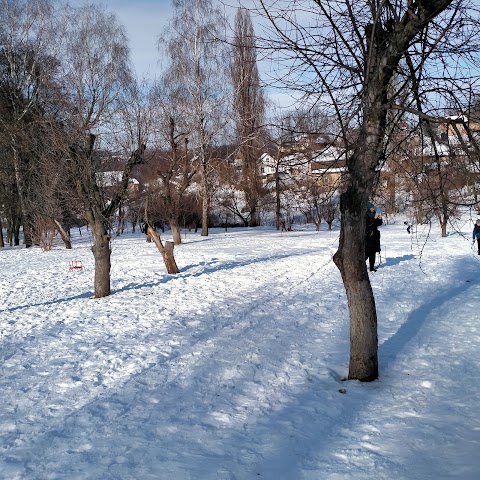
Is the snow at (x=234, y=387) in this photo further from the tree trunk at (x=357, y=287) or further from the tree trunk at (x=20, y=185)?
Result: the tree trunk at (x=20, y=185)

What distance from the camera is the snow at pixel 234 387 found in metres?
3.40

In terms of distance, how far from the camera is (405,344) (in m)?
6.23

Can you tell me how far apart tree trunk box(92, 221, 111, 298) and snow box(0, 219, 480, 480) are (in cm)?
43

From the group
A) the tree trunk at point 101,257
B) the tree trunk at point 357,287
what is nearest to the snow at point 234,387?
the tree trunk at point 357,287

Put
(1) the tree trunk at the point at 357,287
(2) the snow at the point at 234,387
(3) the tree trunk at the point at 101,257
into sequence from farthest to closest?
(3) the tree trunk at the point at 101,257
(1) the tree trunk at the point at 357,287
(2) the snow at the point at 234,387

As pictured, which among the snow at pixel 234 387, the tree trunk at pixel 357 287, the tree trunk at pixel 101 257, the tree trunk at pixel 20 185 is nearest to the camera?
the snow at pixel 234 387

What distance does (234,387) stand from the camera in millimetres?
4805

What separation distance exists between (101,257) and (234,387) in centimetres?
533

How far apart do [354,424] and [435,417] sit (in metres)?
0.76

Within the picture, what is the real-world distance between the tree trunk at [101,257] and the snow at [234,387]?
16.9 inches

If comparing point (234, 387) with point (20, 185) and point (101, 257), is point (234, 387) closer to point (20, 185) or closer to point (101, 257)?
point (101, 257)

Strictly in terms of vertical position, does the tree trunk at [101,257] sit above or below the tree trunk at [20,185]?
below

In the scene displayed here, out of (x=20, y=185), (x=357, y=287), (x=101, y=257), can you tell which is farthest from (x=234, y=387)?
(x=20, y=185)

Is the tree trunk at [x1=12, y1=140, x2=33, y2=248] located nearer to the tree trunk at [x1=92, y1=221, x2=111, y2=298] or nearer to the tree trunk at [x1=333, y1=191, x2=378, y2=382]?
the tree trunk at [x1=92, y1=221, x2=111, y2=298]
